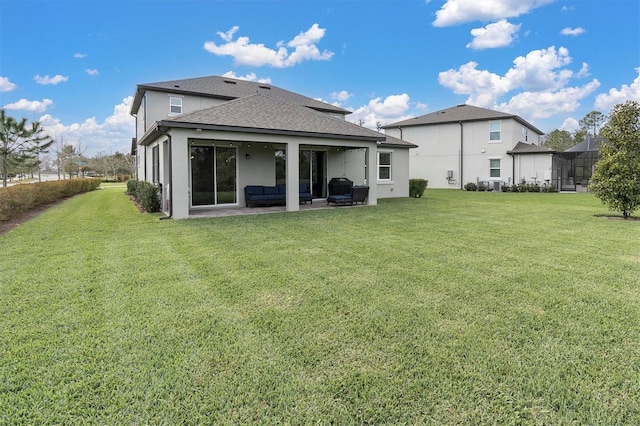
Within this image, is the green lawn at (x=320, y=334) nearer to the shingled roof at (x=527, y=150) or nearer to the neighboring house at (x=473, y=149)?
the shingled roof at (x=527, y=150)

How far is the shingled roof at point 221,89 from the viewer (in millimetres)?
18781

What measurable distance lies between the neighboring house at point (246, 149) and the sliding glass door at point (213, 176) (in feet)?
0.12

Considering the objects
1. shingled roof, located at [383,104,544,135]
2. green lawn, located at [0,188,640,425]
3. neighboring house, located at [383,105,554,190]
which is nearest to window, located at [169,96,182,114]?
green lawn, located at [0,188,640,425]

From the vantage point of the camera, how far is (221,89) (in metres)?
20.6

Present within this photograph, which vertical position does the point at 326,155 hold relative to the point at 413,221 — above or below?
above

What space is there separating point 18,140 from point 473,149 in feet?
105

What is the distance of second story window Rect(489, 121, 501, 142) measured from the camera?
84.0 ft

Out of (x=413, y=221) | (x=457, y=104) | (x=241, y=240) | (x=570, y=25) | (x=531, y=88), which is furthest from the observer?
(x=457, y=104)

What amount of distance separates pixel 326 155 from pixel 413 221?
7.23 metres

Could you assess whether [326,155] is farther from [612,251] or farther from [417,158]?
[417,158]

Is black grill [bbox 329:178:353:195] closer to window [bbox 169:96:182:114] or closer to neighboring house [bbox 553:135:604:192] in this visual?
window [bbox 169:96:182:114]

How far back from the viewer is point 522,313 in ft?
11.8

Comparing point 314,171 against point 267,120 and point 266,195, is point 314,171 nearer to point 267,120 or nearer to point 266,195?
point 266,195

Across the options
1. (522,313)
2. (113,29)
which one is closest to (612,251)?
(522,313)
